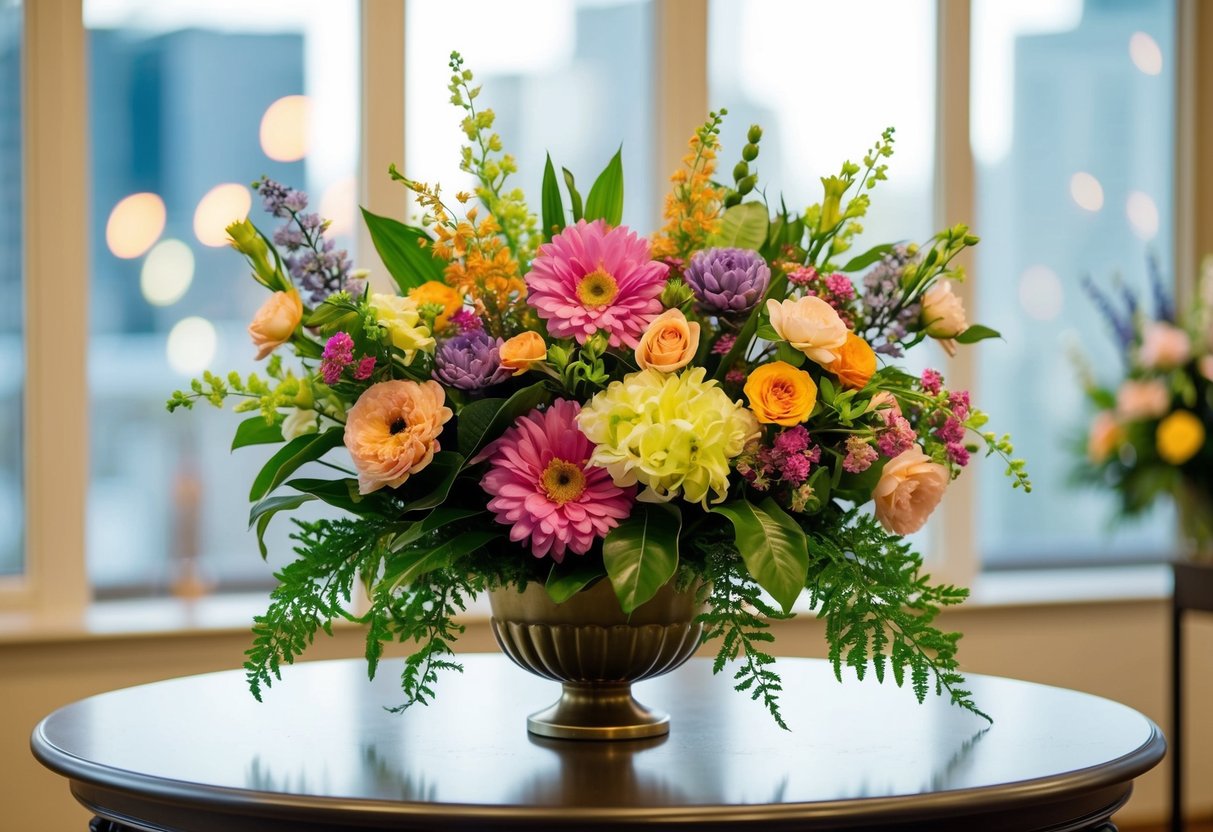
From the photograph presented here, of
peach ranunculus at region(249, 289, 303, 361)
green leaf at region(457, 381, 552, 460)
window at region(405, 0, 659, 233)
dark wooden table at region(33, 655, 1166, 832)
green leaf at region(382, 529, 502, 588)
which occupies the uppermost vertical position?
window at region(405, 0, 659, 233)

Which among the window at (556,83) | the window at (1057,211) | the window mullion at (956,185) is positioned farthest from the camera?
the window at (1057,211)

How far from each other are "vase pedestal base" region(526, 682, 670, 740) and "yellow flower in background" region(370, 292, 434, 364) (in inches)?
14.4

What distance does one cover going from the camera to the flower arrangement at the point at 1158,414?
11.9ft

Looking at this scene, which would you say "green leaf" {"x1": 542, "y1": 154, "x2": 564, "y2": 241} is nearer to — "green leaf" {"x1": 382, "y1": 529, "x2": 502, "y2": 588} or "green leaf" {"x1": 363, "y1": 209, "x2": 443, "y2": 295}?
"green leaf" {"x1": 363, "y1": 209, "x2": 443, "y2": 295}

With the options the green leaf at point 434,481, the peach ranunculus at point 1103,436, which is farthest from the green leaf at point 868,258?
the peach ranunculus at point 1103,436

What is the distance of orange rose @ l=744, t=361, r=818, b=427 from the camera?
4.13 feet

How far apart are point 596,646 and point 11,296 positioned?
6.78 feet

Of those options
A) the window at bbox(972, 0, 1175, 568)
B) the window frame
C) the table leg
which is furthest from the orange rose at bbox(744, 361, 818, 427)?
the window at bbox(972, 0, 1175, 568)

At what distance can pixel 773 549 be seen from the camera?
48.2 inches

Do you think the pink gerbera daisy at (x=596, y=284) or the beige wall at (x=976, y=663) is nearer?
the pink gerbera daisy at (x=596, y=284)

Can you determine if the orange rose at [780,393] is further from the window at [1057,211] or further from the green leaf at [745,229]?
the window at [1057,211]

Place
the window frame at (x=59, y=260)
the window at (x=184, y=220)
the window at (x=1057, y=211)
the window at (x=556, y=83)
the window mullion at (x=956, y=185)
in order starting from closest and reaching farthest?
the window frame at (x=59, y=260), the window at (x=184, y=220), the window at (x=556, y=83), the window mullion at (x=956, y=185), the window at (x=1057, y=211)

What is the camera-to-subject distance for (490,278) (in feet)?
4.51

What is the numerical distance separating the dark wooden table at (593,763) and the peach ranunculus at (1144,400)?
2177mm
